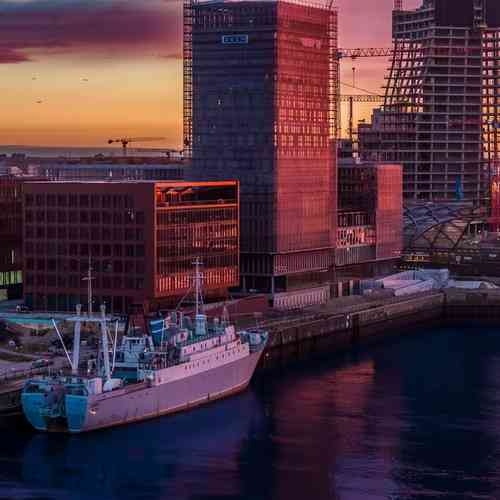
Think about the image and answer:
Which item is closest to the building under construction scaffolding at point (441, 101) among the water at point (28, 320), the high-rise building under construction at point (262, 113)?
the high-rise building under construction at point (262, 113)

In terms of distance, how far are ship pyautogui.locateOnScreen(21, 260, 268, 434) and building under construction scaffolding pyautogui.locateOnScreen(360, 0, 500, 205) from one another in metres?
73.6

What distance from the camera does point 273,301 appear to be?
82.1 metres

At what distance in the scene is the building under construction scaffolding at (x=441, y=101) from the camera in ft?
444

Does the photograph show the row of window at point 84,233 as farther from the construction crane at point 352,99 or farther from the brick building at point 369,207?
the construction crane at point 352,99

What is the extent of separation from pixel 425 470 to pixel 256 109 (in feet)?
123

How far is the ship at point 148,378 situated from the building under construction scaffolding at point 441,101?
73620mm

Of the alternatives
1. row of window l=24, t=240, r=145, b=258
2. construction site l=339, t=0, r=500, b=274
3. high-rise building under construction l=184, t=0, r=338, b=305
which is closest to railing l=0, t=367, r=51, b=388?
row of window l=24, t=240, r=145, b=258

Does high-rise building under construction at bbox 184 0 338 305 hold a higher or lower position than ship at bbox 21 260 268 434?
higher

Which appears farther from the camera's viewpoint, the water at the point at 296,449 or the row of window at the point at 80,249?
the row of window at the point at 80,249

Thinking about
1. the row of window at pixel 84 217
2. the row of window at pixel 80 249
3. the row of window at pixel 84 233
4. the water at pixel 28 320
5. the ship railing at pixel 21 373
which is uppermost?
the row of window at pixel 84 217

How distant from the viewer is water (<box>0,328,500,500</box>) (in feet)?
152

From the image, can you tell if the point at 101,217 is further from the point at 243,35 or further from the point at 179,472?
the point at 179,472

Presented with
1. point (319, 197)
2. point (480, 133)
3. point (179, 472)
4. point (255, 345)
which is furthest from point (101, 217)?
point (480, 133)

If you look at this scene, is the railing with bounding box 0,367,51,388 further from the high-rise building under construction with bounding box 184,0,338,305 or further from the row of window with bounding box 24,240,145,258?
the high-rise building under construction with bounding box 184,0,338,305
